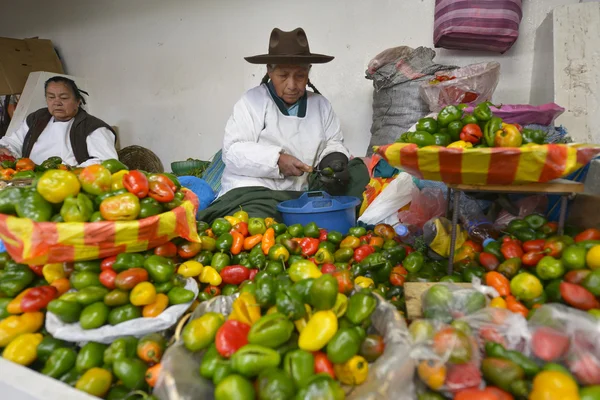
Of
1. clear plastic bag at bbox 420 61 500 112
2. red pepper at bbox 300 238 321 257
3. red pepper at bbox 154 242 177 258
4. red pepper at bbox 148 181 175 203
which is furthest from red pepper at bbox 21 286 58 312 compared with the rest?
clear plastic bag at bbox 420 61 500 112

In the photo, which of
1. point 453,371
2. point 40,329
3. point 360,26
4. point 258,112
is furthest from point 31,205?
point 360,26

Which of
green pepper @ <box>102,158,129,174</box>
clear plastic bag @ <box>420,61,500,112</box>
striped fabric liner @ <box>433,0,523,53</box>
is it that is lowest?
green pepper @ <box>102,158,129,174</box>

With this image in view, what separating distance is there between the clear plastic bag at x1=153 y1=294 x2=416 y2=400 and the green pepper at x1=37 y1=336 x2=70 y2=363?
0.42 metres

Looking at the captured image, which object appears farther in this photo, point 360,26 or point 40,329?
point 360,26

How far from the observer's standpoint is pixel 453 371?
937 millimetres

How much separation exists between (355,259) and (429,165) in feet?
2.16

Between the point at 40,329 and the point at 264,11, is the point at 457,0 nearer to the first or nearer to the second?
the point at 264,11

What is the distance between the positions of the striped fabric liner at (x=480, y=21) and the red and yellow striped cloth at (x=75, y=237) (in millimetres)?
2634

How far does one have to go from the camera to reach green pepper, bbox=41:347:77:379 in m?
1.10

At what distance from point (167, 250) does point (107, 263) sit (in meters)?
0.25

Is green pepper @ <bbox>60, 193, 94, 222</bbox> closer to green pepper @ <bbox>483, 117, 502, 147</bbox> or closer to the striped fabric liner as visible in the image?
green pepper @ <bbox>483, 117, 502, 147</bbox>

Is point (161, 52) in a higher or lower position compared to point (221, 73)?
higher

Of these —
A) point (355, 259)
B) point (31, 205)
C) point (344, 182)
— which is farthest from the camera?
point (344, 182)

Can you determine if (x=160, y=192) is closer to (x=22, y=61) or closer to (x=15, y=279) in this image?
(x=15, y=279)
